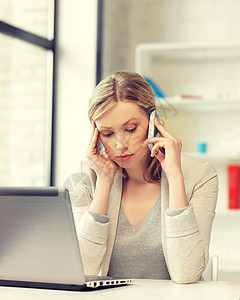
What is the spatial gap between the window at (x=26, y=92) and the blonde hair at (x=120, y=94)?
1366mm

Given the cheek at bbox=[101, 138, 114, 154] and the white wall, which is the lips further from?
the white wall

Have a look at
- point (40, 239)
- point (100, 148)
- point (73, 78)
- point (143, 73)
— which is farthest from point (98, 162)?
point (73, 78)

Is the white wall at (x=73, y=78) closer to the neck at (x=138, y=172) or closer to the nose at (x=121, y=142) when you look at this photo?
the neck at (x=138, y=172)

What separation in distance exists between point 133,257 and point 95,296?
1.42 feet

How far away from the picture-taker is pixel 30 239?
49.1 inches

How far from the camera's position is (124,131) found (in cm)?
162

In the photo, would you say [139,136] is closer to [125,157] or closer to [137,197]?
[125,157]

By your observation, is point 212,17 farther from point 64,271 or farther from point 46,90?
point 64,271

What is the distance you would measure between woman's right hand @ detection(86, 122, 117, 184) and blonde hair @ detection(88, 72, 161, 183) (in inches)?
3.2

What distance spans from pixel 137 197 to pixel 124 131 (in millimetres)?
264

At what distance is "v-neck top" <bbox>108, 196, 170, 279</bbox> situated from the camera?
166cm

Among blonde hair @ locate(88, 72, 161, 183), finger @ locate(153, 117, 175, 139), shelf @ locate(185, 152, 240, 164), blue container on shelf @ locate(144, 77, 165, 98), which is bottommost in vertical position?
shelf @ locate(185, 152, 240, 164)

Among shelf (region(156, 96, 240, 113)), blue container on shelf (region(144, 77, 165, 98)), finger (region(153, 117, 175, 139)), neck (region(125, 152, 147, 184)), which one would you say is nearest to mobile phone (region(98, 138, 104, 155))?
neck (region(125, 152, 147, 184))

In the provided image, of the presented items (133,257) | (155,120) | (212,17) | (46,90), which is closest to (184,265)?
(133,257)
